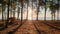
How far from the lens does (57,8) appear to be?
159 feet

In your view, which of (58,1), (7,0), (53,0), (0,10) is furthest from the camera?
(53,0)

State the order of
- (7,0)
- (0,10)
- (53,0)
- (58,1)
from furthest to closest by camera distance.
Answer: (53,0) < (58,1) < (0,10) < (7,0)

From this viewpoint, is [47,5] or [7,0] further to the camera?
[47,5]

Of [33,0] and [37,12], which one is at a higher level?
[33,0]

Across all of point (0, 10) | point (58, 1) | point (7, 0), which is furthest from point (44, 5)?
point (7, 0)

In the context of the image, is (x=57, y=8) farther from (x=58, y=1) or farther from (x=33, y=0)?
(x=33, y=0)

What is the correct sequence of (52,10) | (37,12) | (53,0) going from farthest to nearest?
1. (37,12)
2. (52,10)
3. (53,0)

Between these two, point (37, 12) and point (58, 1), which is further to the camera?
point (37, 12)

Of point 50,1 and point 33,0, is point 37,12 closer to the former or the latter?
point 33,0

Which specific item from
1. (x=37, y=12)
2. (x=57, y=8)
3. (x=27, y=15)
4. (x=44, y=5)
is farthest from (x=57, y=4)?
(x=27, y=15)

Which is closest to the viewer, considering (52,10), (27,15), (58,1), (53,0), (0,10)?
(0,10)

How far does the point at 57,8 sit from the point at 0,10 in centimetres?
1974

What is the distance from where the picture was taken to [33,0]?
6106 centimetres

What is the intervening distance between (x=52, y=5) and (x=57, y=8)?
2.16 meters
